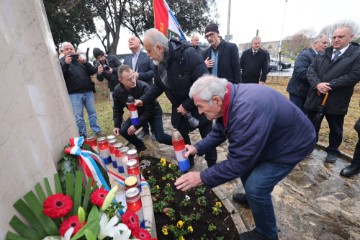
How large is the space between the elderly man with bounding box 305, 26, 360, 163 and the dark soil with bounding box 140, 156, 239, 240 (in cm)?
244

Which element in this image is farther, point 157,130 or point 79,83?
point 79,83

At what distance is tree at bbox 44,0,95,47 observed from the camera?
1142cm

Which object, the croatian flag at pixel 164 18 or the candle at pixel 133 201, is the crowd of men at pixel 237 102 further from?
the croatian flag at pixel 164 18

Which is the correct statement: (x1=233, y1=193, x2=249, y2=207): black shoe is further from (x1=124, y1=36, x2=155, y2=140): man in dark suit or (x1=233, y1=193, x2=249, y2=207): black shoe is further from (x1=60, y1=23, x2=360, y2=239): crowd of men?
(x1=124, y1=36, x2=155, y2=140): man in dark suit

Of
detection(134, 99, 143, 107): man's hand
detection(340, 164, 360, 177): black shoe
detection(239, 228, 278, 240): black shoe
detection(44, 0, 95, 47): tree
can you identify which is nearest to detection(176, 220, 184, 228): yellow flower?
detection(239, 228, 278, 240): black shoe

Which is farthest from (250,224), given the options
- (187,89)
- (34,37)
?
(34,37)

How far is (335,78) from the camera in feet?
12.0

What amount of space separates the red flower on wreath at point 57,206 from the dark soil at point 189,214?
1381 millimetres

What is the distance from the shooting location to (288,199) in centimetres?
319

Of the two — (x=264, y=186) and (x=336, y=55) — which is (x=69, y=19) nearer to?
(x=336, y=55)

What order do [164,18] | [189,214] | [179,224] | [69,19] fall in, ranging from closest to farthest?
[179,224] < [189,214] < [164,18] < [69,19]

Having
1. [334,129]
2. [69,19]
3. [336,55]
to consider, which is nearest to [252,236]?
[334,129]

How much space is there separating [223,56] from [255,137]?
317cm

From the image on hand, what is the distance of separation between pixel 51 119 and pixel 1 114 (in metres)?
0.54
